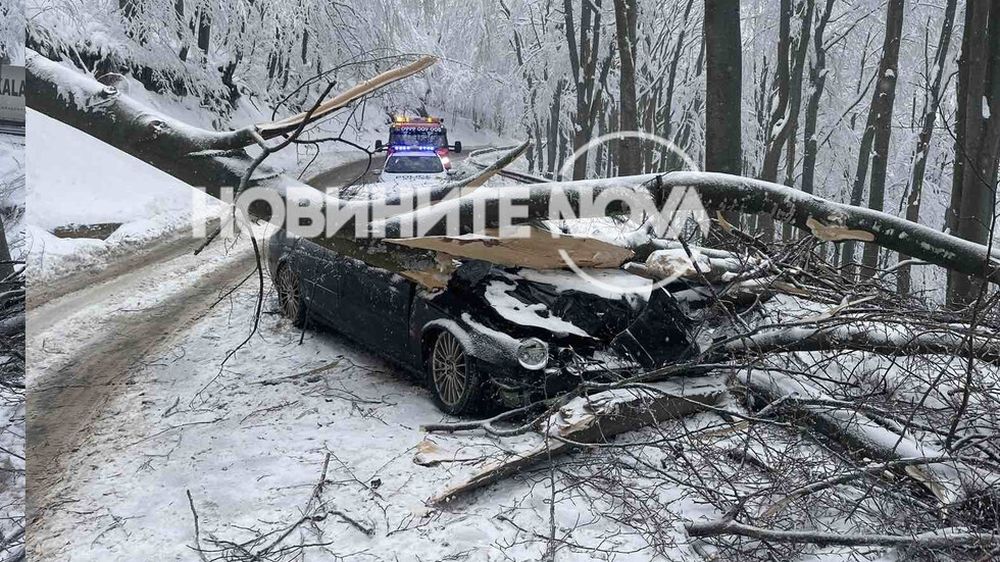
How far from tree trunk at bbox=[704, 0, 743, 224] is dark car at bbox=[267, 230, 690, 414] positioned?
2.30 metres

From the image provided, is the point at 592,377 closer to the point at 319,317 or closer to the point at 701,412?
the point at 701,412

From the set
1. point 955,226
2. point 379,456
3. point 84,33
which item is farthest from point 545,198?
point 84,33

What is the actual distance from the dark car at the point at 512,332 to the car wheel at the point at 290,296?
151 centimetres

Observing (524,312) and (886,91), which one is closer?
(524,312)

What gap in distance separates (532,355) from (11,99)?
3.49m

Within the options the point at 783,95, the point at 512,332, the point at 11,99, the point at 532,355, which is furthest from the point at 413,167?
the point at 11,99

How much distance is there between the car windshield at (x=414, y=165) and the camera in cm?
1578

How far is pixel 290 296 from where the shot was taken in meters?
7.52

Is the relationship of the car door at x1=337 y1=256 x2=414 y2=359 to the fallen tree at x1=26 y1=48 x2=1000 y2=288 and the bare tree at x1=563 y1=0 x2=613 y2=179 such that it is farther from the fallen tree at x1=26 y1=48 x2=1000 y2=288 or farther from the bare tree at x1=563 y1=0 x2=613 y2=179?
the bare tree at x1=563 y1=0 x2=613 y2=179

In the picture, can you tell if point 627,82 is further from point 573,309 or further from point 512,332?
point 512,332

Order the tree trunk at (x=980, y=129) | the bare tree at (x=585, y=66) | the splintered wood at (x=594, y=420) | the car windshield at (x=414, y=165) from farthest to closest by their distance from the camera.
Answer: the bare tree at (x=585, y=66) < the car windshield at (x=414, y=165) < the tree trunk at (x=980, y=129) < the splintered wood at (x=594, y=420)

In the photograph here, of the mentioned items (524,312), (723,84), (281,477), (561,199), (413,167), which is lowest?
(281,477)

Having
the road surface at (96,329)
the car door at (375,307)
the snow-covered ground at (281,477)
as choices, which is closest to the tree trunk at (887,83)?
the car door at (375,307)

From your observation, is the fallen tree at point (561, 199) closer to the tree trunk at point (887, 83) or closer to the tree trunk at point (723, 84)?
the tree trunk at point (723, 84)
